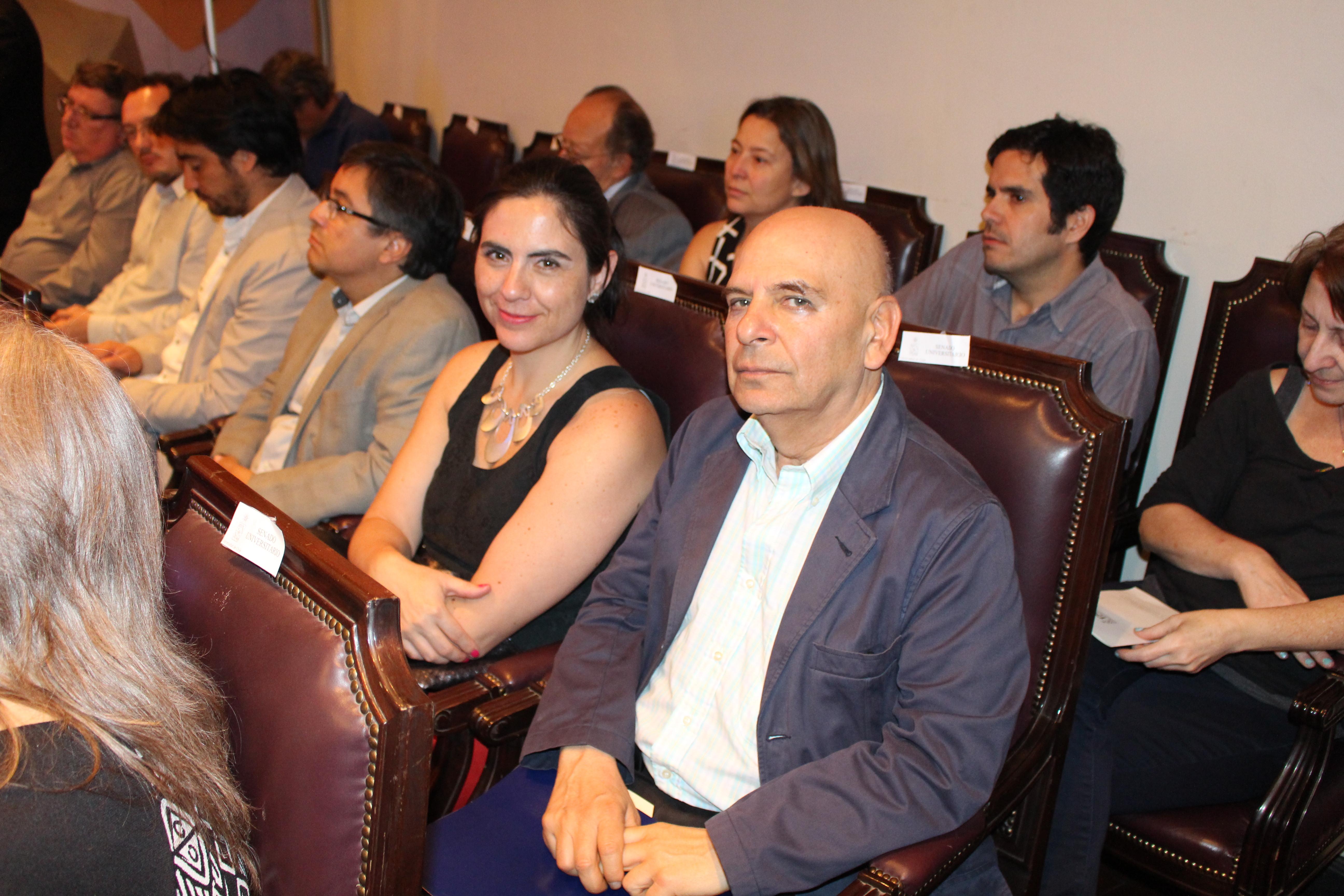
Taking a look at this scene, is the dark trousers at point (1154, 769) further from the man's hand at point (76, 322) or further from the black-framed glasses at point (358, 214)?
the man's hand at point (76, 322)

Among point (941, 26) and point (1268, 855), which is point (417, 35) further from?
point (1268, 855)

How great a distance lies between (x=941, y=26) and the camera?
338 cm

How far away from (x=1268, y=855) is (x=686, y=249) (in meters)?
2.75

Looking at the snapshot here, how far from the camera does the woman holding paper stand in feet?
5.32

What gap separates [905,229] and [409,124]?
391cm

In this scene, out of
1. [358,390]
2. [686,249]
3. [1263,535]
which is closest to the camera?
[1263,535]

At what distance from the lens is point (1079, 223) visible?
2494 millimetres

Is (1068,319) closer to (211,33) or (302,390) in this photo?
(302,390)

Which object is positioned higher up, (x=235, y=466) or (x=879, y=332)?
(x=879, y=332)

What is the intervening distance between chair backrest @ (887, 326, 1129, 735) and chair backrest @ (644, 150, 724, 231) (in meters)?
2.63

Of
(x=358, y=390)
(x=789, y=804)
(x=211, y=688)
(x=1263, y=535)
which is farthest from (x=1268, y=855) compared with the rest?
(x=358, y=390)

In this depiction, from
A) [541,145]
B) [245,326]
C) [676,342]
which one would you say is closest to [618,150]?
[541,145]

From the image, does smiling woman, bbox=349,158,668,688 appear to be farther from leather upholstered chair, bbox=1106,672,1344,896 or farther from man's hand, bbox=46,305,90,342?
man's hand, bbox=46,305,90,342

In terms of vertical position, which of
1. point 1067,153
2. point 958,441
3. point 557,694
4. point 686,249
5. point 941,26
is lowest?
point 557,694
